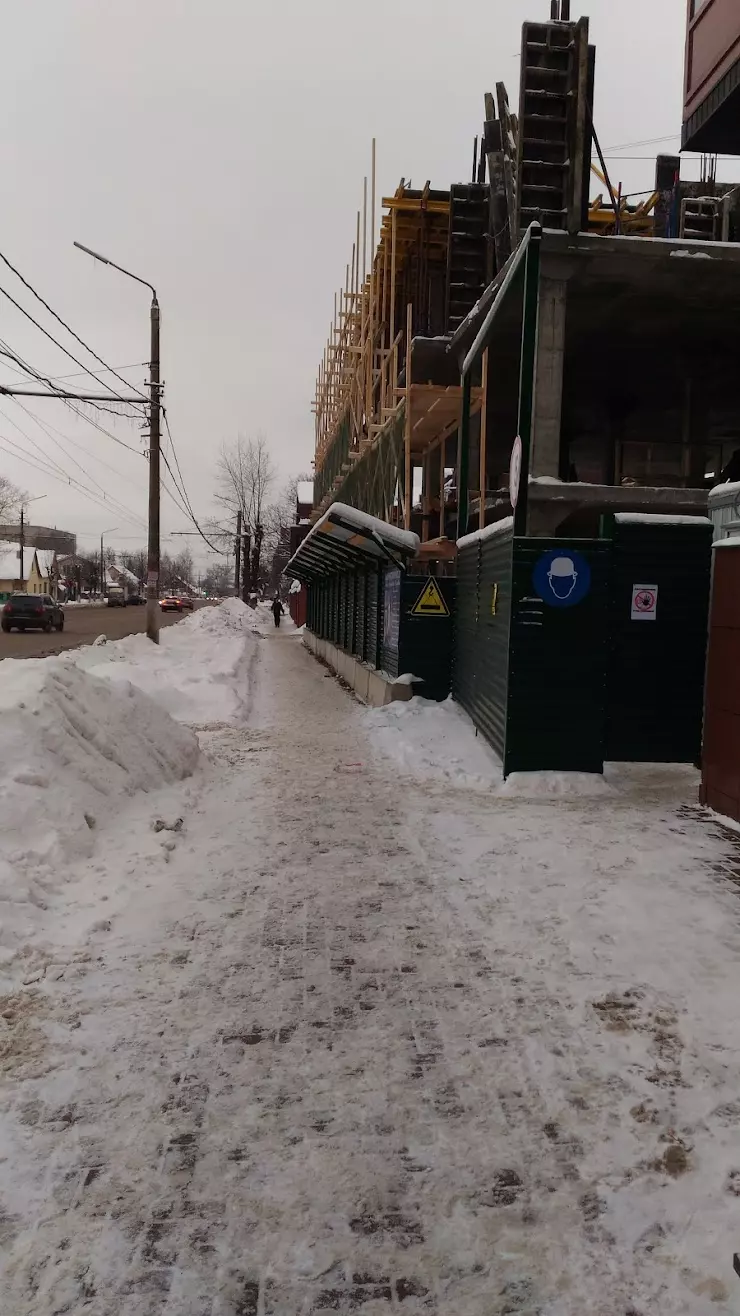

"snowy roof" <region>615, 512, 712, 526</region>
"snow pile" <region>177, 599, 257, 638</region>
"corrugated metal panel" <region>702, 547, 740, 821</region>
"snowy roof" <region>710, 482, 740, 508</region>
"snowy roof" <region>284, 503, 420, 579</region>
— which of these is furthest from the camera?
"snow pile" <region>177, 599, 257, 638</region>

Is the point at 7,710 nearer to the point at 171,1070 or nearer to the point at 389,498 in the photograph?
the point at 171,1070

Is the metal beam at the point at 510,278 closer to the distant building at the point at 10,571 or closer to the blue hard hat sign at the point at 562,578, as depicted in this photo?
the blue hard hat sign at the point at 562,578

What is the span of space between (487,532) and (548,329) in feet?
9.80

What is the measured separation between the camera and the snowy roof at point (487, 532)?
27.6 feet

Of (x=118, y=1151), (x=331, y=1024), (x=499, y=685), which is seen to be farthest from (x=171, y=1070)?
(x=499, y=685)

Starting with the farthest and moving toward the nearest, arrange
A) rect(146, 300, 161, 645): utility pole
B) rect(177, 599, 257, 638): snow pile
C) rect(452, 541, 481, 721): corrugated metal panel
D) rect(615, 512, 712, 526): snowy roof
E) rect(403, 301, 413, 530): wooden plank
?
1. rect(177, 599, 257, 638): snow pile
2. rect(146, 300, 161, 645): utility pole
3. rect(403, 301, 413, 530): wooden plank
4. rect(452, 541, 481, 721): corrugated metal panel
5. rect(615, 512, 712, 526): snowy roof

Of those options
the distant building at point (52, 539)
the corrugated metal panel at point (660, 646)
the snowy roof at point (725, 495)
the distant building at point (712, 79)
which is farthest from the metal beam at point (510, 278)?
the distant building at point (52, 539)

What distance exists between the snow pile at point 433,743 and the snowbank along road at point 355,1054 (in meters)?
1.44

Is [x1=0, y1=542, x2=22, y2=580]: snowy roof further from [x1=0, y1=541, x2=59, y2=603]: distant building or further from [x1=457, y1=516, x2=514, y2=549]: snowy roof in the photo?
[x1=457, y1=516, x2=514, y2=549]: snowy roof

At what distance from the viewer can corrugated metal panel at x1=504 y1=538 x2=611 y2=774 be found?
780 cm

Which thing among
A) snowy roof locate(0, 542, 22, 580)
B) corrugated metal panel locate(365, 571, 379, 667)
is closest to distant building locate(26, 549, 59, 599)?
snowy roof locate(0, 542, 22, 580)

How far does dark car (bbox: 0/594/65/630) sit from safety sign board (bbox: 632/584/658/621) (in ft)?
89.7

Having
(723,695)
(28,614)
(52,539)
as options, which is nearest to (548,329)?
(723,695)

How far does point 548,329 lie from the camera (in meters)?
10.3
